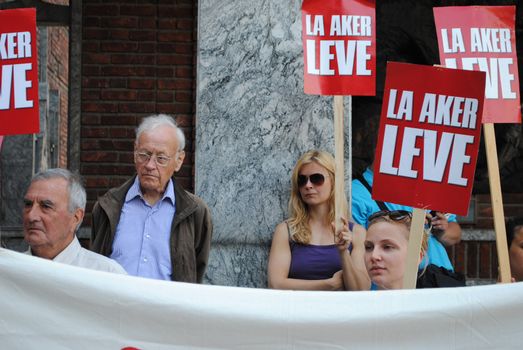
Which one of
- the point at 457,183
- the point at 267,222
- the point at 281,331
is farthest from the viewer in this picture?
the point at 267,222

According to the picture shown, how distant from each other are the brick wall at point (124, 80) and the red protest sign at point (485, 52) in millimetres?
4101

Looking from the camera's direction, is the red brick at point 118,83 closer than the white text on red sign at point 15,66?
No

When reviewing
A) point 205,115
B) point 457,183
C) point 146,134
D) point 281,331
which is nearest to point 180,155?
point 146,134

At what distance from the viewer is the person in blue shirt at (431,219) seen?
596cm

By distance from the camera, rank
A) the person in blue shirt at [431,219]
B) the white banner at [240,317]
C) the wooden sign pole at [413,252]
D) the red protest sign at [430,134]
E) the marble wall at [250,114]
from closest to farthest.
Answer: the white banner at [240,317] → the wooden sign pole at [413,252] → the red protest sign at [430,134] → the person in blue shirt at [431,219] → the marble wall at [250,114]

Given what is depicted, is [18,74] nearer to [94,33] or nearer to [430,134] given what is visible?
[430,134]

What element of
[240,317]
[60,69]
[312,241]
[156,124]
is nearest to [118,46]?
[156,124]

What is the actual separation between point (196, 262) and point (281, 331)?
197 centimetres

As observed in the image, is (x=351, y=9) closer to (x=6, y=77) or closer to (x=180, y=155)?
(x=180, y=155)

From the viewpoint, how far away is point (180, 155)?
5617 mm

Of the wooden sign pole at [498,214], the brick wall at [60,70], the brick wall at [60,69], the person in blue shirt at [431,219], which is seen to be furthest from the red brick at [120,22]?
the wooden sign pole at [498,214]

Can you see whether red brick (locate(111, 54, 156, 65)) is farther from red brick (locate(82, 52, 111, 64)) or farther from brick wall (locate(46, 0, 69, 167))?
brick wall (locate(46, 0, 69, 167))

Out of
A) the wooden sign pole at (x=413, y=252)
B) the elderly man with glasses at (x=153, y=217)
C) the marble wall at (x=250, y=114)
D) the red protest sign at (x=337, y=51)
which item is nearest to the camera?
the wooden sign pole at (x=413, y=252)

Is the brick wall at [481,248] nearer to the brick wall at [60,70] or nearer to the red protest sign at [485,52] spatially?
the red protest sign at [485,52]
